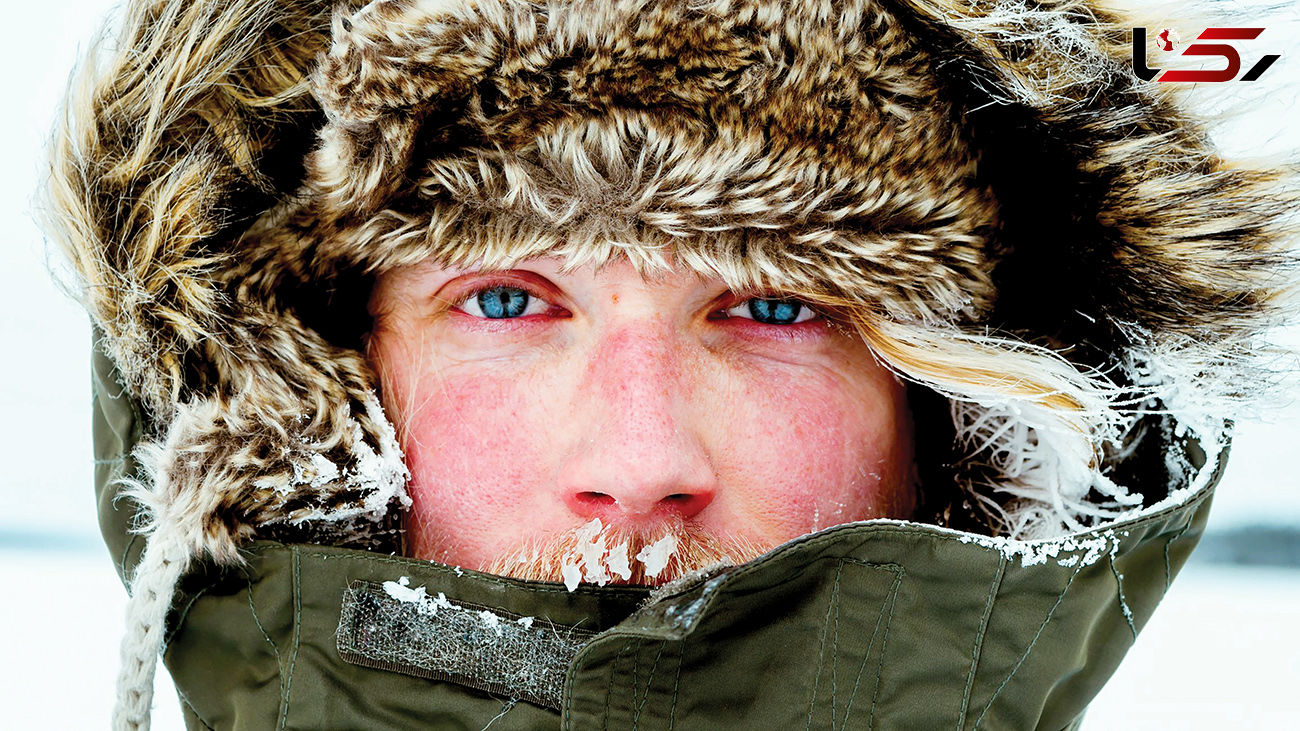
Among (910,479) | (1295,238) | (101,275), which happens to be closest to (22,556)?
(101,275)

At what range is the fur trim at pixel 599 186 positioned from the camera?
1.12 m

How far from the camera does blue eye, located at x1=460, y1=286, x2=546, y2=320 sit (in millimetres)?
1319

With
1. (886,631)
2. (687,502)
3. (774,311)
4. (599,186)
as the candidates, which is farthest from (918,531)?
(599,186)

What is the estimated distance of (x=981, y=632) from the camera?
1.06 m

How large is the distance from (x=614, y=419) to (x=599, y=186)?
286mm

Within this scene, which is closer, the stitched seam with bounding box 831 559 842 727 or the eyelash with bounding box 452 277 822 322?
the stitched seam with bounding box 831 559 842 727

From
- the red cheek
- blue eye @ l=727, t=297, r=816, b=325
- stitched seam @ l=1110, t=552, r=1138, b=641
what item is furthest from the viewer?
blue eye @ l=727, t=297, r=816, b=325

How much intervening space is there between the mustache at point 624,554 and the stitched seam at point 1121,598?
0.43 m

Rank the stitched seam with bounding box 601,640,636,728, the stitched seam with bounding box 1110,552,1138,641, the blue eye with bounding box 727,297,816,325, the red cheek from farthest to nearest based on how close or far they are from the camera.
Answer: the blue eye with bounding box 727,297,816,325
the red cheek
the stitched seam with bounding box 1110,552,1138,641
the stitched seam with bounding box 601,640,636,728

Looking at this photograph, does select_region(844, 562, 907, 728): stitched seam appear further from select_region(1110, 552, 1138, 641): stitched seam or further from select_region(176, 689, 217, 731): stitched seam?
select_region(176, 689, 217, 731): stitched seam

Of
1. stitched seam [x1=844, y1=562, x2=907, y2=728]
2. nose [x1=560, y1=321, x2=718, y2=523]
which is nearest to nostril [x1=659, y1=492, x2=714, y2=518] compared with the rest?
nose [x1=560, y1=321, x2=718, y2=523]

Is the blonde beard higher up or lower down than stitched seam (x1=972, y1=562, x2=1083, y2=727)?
higher up

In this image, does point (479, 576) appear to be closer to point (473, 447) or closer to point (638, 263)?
point (473, 447)

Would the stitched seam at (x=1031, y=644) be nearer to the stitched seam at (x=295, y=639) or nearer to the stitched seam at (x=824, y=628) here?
the stitched seam at (x=824, y=628)
